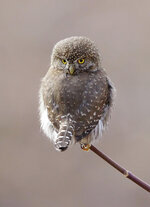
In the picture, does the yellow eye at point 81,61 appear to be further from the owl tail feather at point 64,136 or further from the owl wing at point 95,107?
the owl tail feather at point 64,136

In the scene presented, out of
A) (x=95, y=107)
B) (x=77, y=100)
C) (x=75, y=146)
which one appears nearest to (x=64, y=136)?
(x=77, y=100)

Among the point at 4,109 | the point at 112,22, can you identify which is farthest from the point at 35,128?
the point at 112,22

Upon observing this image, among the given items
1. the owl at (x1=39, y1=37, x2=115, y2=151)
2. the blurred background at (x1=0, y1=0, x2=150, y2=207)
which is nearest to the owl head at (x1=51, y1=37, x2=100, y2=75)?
the owl at (x1=39, y1=37, x2=115, y2=151)

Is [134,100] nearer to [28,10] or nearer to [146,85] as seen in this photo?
[146,85]

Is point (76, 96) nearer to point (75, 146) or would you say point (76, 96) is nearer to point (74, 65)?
point (74, 65)

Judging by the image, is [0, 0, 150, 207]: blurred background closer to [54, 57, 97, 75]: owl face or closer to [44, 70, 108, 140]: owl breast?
[54, 57, 97, 75]: owl face

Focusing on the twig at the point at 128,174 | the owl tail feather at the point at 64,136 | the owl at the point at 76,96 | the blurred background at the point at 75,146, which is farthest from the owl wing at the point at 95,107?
the blurred background at the point at 75,146
